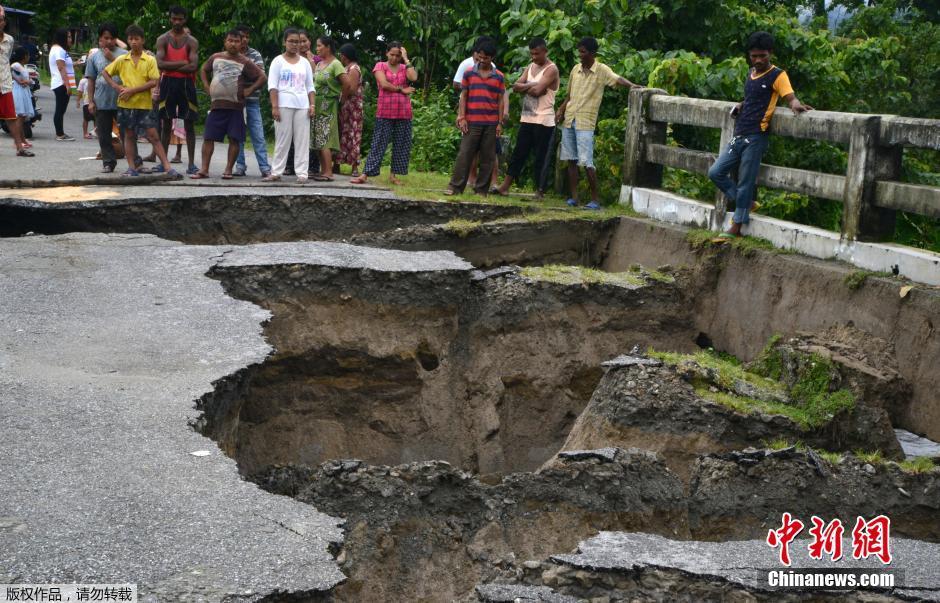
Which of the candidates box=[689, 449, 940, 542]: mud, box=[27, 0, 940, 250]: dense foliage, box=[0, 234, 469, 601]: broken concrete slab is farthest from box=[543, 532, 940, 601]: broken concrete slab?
box=[27, 0, 940, 250]: dense foliage

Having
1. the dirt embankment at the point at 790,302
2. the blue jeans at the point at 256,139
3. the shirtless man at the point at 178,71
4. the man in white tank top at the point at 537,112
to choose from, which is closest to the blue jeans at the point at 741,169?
the dirt embankment at the point at 790,302

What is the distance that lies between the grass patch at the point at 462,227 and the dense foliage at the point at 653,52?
2.50 metres

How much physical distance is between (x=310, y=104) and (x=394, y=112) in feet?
3.12

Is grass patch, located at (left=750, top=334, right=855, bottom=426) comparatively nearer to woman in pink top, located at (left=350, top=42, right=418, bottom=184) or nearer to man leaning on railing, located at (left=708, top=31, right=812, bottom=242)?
man leaning on railing, located at (left=708, top=31, right=812, bottom=242)

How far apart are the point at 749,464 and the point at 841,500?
47 centimetres

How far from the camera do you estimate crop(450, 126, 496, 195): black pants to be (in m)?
11.8

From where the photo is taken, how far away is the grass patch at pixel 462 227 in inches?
404

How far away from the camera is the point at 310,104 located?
490 inches

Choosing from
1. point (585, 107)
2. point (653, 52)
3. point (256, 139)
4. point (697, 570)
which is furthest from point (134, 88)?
point (697, 570)

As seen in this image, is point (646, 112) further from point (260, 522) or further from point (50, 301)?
point (260, 522)

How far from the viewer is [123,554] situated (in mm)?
3699

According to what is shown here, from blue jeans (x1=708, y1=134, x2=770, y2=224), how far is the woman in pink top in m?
4.23

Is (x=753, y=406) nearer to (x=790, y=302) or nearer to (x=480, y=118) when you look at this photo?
(x=790, y=302)

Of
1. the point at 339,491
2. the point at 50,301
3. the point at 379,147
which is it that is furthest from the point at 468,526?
the point at 379,147
